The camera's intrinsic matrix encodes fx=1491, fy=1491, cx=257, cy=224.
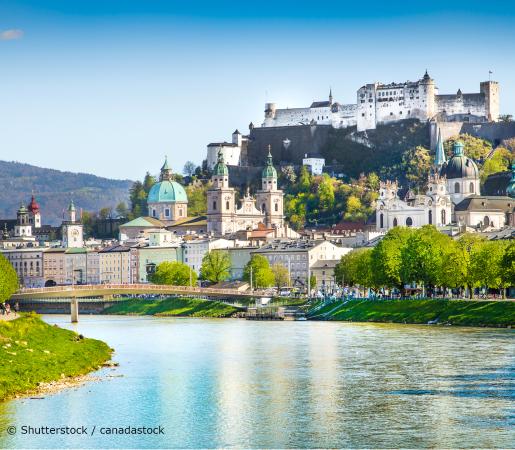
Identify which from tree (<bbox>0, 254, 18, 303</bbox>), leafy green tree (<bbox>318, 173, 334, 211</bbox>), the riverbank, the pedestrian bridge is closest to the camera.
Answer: tree (<bbox>0, 254, 18, 303</bbox>)

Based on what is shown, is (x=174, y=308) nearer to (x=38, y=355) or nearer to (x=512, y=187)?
(x=512, y=187)

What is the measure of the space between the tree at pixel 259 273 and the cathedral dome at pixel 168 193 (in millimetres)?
47284

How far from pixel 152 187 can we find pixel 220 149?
10.5m

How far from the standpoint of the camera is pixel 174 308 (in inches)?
4141

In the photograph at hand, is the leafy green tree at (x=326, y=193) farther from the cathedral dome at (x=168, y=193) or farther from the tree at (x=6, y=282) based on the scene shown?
the tree at (x=6, y=282)

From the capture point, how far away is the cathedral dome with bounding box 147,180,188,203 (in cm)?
16325

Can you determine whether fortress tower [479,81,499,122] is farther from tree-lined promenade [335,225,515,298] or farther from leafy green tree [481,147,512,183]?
tree-lined promenade [335,225,515,298]

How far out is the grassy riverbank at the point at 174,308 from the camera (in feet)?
325

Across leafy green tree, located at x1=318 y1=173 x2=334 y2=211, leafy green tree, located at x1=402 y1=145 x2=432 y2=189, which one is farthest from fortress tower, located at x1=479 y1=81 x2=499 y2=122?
leafy green tree, located at x1=318 y1=173 x2=334 y2=211

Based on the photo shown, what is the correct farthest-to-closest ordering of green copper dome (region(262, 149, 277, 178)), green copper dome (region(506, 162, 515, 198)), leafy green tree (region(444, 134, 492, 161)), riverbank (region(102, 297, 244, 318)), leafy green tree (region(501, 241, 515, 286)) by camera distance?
green copper dome (region(262, 149, 277, 178)) < leafy green tree (region(444, 134, 492, 161)) < green copper dome (region(506, 162, 515, 198)) < riverbank (region(102, 297, 244, 318)) < leafy green tree (region(501, 241, 515, 286))

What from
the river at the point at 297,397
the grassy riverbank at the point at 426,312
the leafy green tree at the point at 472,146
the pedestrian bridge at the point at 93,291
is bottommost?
the river at the point at 297,397

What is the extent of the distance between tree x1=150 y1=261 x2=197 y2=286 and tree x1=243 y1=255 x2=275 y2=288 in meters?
4.75

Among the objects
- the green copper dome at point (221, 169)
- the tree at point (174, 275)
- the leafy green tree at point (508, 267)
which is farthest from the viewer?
the green copper dome at point (221, 169)

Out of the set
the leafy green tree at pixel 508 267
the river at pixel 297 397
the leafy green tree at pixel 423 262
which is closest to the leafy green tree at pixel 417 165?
the leafy green tree at pixel 423 262
